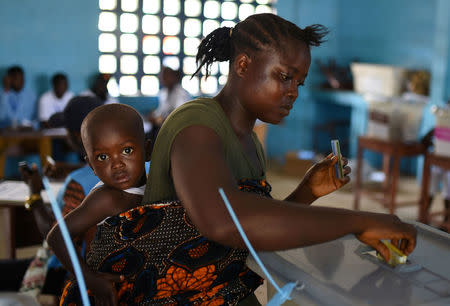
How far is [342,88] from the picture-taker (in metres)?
7.18

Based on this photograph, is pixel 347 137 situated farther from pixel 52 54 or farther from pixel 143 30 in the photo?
pixel 52 54

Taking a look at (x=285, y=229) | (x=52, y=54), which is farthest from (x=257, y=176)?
(x=52, y=54)

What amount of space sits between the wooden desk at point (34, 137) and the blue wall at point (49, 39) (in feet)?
3.38

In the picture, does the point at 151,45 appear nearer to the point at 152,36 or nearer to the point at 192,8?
the point at 152,36

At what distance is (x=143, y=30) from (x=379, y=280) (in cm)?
619

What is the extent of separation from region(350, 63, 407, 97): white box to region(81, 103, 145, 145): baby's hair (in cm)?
546

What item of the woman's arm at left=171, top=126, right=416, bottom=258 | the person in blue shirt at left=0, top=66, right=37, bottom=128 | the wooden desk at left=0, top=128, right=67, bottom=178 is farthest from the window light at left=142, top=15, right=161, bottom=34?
the woman's arm at left=171, top=126, right=416, bottom=258

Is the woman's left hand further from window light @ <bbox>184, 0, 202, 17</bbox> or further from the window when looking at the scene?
window light @ <bbox>184, 0, 202, 17</bbox>

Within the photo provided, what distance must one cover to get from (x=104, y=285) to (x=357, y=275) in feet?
1.47

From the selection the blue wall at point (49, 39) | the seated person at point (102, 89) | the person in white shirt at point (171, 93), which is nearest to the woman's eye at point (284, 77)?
the seated person at point (102, 89)

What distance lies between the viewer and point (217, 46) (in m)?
1.09

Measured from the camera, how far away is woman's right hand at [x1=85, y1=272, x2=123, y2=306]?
954 mm

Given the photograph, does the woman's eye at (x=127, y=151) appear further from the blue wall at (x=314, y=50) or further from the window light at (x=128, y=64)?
the window light at (x=128, y=64)

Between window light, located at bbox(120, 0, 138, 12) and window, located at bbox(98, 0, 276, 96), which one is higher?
window light, located at bbox(120, 0, 138, 12)
